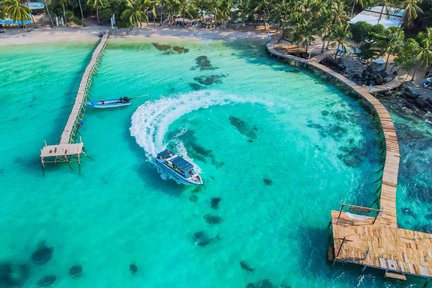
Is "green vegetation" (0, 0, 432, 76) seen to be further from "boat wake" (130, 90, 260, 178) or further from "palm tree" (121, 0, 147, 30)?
"boat wake" (130, 90, 260, 178)

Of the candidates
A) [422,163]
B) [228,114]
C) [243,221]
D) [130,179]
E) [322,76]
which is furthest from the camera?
[322,76]

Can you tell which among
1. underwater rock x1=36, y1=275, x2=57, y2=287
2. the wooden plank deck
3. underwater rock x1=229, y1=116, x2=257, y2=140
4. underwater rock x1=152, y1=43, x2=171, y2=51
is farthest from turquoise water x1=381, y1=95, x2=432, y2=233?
underwater rock x1=152, y1=43, x2=171, y2=51

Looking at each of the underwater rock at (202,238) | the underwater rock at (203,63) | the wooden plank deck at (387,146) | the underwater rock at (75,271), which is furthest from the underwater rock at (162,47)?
the underwater rock at (75,271)

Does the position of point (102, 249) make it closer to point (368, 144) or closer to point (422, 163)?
point (368, 144)

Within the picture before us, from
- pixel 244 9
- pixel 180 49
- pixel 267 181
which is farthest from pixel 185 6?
pixel 267 181

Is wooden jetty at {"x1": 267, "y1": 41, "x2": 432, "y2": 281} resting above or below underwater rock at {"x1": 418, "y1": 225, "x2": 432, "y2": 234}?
above

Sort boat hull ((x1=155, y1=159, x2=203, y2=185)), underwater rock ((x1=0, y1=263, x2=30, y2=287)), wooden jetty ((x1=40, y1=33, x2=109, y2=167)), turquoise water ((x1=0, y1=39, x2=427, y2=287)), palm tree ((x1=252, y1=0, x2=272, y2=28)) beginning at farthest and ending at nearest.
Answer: palm tree ((x1=252, y1=0, x2=272, y2=28)), wooden jetty ((x1=40, y1=33, x2=109, y2=167)), boat hull ((x1=155, y1=159, x2=203, y2=185)), turquoise water ((x1=0, y1=39, x2=427, y2=287)), underwater rock ((x1=0, y1=263, x2=30, y2=287))

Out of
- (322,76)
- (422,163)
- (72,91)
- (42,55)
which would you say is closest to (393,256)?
(422,163)
